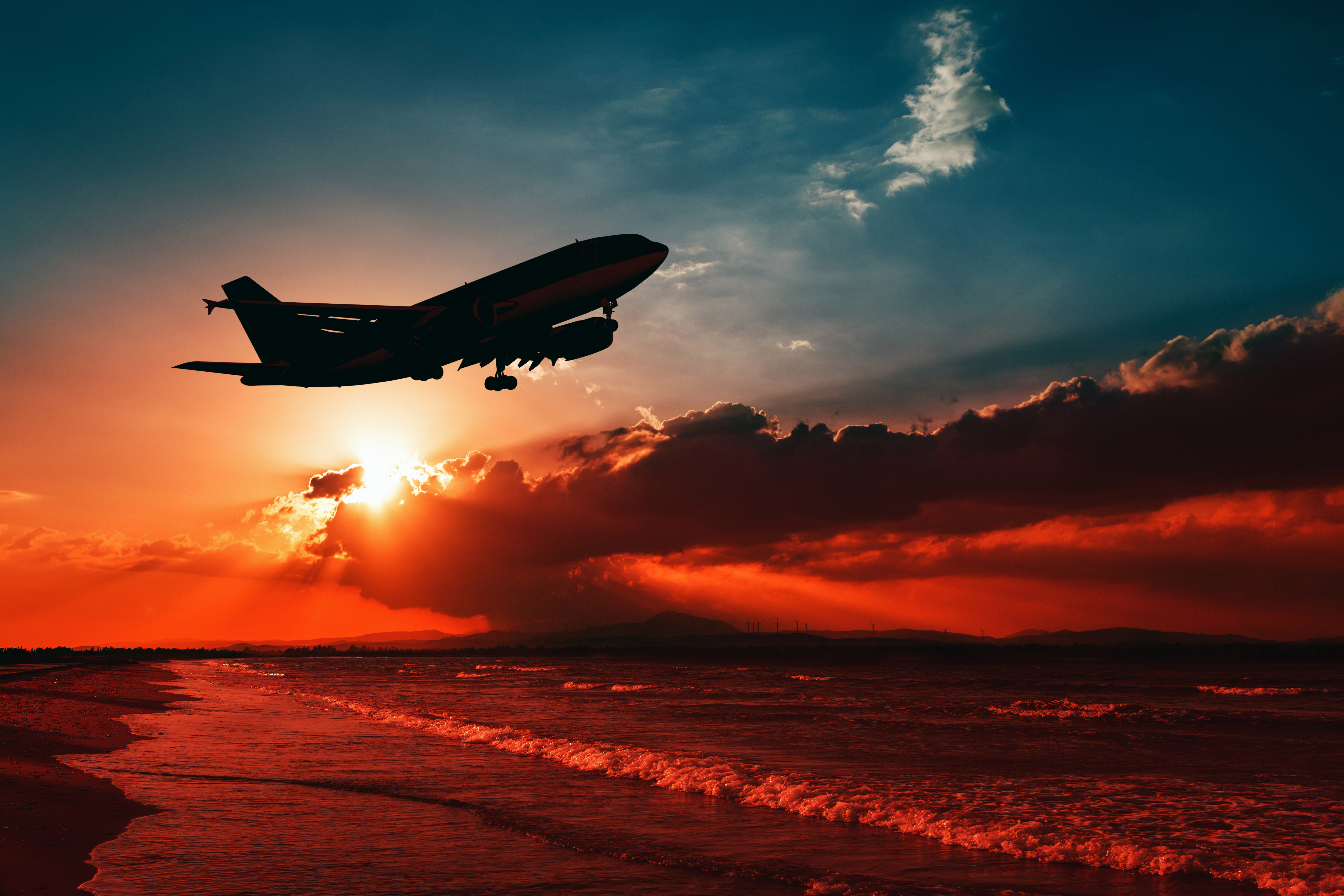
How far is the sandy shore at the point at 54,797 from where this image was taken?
11.8 m

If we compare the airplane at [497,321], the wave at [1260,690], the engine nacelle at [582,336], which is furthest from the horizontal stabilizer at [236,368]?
the wave at [1260,690]

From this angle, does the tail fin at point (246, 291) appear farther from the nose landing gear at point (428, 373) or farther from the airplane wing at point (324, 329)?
the nose landing gear at point (428, 373)

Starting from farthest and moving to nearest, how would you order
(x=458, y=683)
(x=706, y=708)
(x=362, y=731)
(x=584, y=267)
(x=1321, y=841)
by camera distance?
(x=458, y=683), (x=706, y=708), (x=584, y=267), (x=362, y=731), (x=1321, y=841)

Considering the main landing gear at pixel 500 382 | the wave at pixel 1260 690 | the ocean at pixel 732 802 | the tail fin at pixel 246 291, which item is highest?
the tail fin at pixel 246 291

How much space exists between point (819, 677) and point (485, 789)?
69431 millimetres

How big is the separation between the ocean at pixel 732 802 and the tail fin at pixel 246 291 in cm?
2330

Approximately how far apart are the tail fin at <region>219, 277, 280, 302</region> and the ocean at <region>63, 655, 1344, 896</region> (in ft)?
76.4

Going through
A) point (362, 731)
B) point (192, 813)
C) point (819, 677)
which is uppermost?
point (192, 813)

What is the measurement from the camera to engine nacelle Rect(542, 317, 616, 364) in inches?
1587

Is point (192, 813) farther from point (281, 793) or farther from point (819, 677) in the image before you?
point (819, 677)

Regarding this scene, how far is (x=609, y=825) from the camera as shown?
16.0 meters

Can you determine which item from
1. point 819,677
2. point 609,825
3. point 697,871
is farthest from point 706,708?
point 819,677

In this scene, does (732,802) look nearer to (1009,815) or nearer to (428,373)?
(1009,815)

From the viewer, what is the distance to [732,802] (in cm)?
1881
